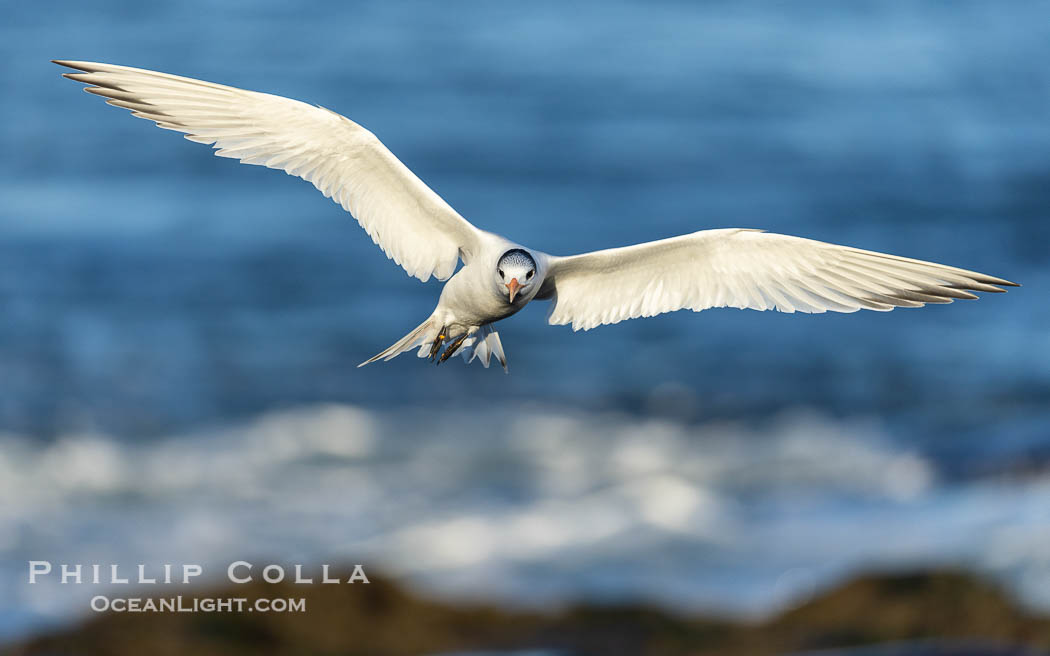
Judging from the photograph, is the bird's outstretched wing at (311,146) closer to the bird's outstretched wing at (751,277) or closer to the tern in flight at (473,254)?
the tern in flight at (473,254)

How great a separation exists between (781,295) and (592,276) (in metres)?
1.13

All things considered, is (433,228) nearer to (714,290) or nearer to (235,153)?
(235,153)

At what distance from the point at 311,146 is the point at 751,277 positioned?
2.70m

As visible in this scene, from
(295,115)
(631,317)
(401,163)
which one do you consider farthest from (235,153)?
(631,317)

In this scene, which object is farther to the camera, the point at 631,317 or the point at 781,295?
the point at 631,317

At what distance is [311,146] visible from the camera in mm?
5508

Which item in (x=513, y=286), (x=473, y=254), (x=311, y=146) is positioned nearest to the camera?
(x=513, y=286)

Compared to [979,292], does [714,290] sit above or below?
above

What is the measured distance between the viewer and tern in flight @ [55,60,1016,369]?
5254mm

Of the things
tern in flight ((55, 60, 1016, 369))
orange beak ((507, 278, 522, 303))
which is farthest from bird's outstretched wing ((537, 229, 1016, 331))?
orange beak ((507, 278, 522, 303))

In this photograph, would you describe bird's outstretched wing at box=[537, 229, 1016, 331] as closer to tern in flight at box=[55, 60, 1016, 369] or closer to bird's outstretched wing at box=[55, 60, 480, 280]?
tern in flight at box=[55, 60, 1016, 369]

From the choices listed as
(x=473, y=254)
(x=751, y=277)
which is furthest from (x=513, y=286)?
(x=751, y=277)

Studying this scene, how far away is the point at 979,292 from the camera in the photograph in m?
5.21

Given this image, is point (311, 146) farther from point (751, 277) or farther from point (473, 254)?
point (751, 277)
